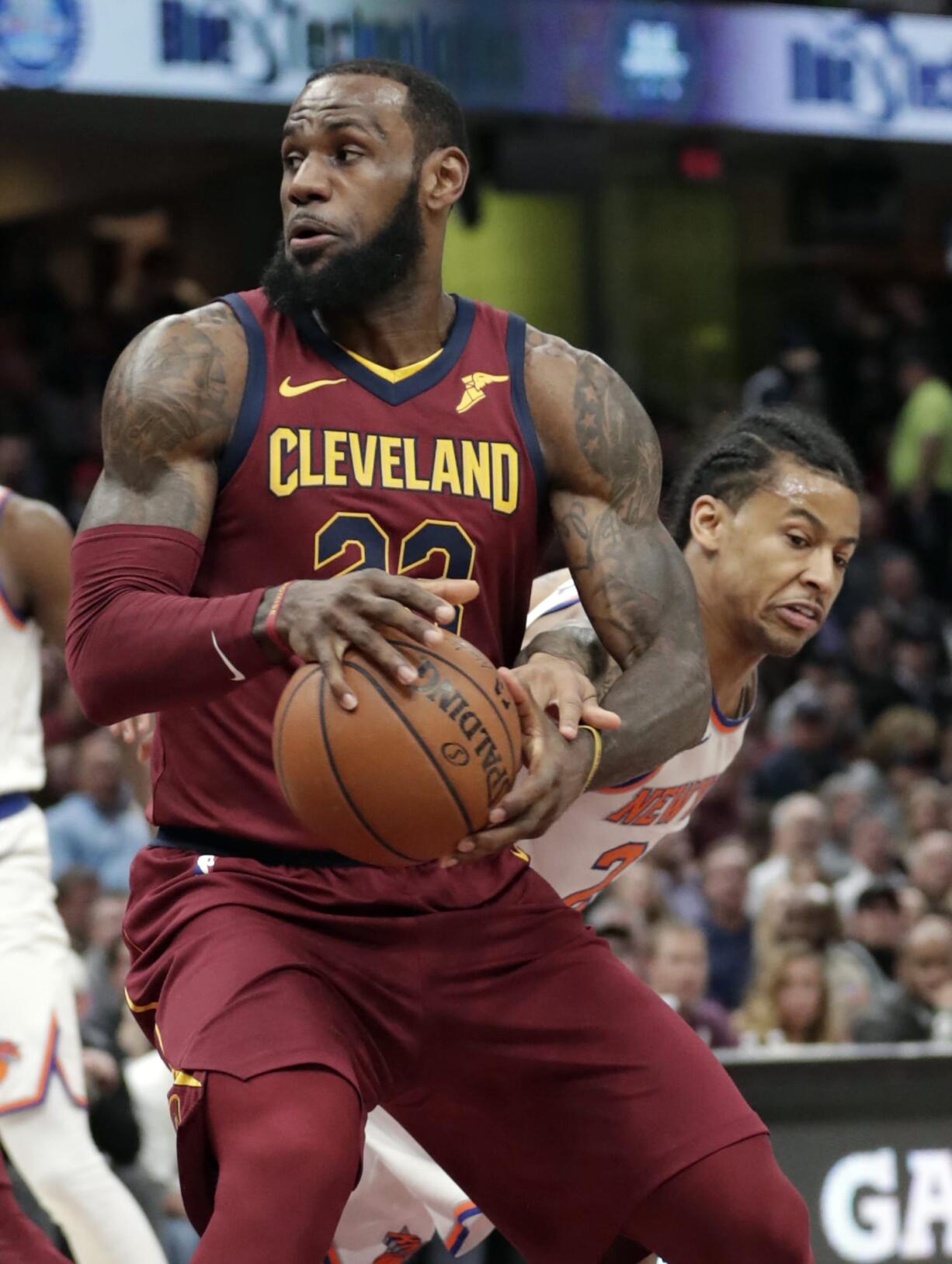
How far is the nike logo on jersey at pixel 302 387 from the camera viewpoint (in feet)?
11.1

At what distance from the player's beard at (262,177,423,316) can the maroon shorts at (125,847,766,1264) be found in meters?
0.89

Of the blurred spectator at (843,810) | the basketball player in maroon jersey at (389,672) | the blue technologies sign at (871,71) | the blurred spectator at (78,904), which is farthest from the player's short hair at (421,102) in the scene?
the blue technologies sign at (871,71)

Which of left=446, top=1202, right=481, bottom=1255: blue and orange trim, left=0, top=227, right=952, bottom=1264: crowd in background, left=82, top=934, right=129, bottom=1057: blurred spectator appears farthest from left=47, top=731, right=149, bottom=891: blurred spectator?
left=446, top=1202, right=481, bottom=1255: blue and orange trim

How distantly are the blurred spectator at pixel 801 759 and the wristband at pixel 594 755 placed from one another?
23.7 ft

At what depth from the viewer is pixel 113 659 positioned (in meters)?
3.13

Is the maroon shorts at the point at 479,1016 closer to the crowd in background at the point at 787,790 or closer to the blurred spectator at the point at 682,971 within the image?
the crowd in background at the point at 787,790

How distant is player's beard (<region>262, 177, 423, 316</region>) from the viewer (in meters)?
3.41

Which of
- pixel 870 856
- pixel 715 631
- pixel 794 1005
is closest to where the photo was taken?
pixel 715 631

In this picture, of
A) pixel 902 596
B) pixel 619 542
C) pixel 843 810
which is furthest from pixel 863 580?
pixel 619 542

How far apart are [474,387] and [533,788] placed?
0.73 metres

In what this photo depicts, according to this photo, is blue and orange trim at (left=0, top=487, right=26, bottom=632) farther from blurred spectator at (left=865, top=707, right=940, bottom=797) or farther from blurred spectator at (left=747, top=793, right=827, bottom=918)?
blurred spectator at (left=865, top=707, right=940, bottom=797)

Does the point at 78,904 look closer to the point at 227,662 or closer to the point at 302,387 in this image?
the point at 302,387

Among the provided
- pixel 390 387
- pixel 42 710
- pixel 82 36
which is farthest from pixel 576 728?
pixel 82 36

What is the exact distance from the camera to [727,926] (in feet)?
27.3
